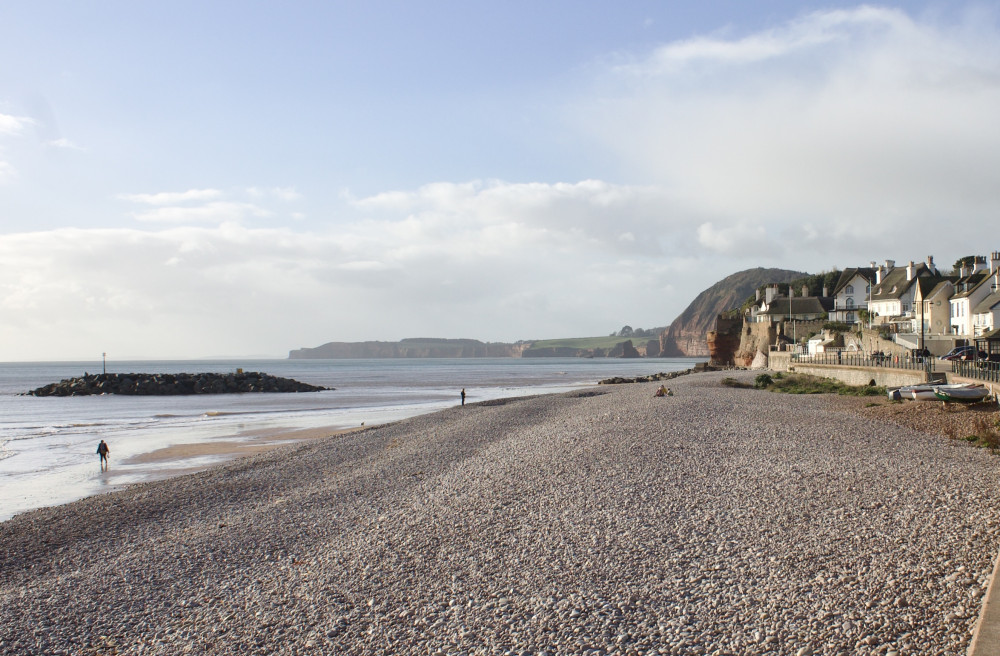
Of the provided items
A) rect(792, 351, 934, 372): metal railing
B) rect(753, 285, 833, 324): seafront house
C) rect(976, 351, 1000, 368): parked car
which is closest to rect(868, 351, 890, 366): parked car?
rect(792, 351, 934, 372): metal railing

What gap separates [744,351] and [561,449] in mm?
78206

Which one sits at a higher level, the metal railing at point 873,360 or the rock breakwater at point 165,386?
the metal railing at point 873,360

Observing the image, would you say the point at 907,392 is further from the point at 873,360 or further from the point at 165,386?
the point at 165,386

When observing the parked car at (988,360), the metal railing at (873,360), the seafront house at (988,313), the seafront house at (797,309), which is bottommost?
the metal railing at (873,360)

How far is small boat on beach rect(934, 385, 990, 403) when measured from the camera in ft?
78.5

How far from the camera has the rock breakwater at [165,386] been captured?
71.2m

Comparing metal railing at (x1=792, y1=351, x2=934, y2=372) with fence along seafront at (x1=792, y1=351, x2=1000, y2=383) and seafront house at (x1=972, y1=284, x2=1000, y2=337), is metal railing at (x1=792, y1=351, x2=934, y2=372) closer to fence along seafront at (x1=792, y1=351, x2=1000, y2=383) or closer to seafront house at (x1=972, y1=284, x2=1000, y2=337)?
fence along seafront at (x1=792, y1=351, x2=1000, y2=383)

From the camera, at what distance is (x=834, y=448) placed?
16891mm

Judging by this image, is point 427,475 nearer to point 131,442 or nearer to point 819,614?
point 819,614

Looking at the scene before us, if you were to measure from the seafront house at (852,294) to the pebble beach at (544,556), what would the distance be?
221ft

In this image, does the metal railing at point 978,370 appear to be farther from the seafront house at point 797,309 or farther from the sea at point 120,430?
the seafront house at point 797,309

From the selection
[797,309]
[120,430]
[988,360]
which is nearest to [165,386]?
[120,430]

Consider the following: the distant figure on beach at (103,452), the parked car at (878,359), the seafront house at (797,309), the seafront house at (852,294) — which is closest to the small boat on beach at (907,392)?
the parked car at (878,359)

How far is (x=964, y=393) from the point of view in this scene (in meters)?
24.0
